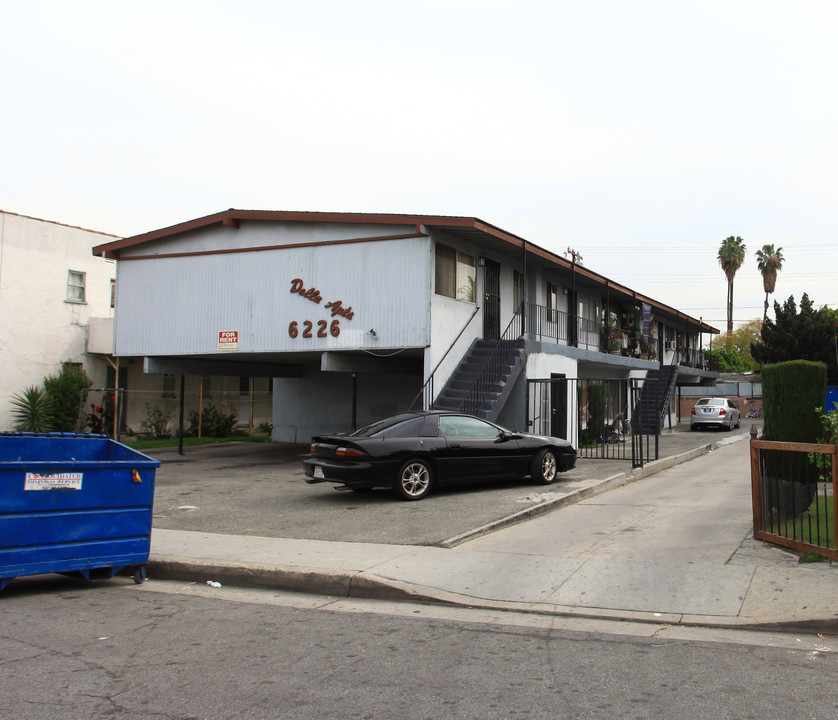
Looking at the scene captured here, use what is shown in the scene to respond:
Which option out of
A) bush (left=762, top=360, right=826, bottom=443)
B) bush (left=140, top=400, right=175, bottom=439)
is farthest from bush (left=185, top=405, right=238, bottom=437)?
bush (left=762, top=360, right=826, bottom=443)

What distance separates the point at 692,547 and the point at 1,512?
22.4 ft

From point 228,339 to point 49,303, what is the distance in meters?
8.46

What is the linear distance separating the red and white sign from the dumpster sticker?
42.8 feet

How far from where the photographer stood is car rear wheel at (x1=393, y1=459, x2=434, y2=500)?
11969 mm

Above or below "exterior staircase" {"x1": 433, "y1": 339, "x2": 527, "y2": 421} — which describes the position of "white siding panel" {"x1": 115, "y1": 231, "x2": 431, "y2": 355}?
above

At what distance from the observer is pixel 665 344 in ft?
126

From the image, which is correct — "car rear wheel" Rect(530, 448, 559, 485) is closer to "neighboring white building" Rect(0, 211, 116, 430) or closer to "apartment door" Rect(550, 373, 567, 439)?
"apartment door" Rect(550, 373, 567, 439)

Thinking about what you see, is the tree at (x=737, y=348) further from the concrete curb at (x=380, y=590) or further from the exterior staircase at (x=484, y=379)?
the concrete curb at (x=380, y=590)

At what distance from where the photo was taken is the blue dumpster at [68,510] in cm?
686

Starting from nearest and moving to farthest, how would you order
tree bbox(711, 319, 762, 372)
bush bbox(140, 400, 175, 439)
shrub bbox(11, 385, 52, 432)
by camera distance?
shrub bbox(11, 385, 52, 432), bush bbox(140, 400, 175, 439), tree bbox(711, 319, 762, 372)

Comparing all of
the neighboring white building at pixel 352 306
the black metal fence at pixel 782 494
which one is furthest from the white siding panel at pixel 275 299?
the black metal fence at pixel 782 494

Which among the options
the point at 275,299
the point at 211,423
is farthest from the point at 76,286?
the point at 275,299

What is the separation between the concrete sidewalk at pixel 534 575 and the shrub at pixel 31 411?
1613 cm

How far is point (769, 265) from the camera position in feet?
216
